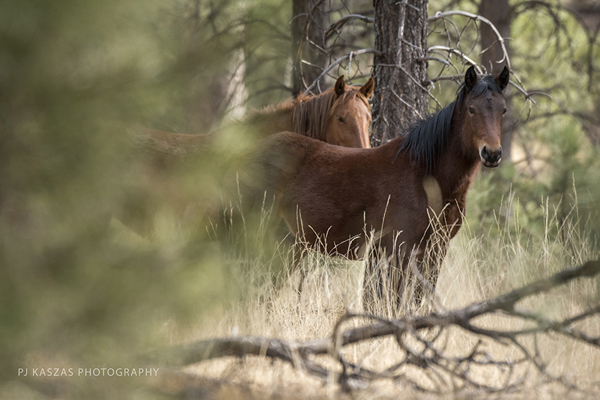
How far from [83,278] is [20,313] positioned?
7.8 inches

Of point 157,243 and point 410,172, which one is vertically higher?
point 410,172

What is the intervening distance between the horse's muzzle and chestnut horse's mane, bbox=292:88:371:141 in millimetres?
1959

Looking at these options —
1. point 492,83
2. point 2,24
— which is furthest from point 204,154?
point 492,83

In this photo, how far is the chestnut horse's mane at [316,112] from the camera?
5.74 meters

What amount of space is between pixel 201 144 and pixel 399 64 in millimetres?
4093

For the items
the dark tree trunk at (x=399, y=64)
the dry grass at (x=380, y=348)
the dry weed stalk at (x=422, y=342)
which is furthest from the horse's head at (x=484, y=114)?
the dry weed stalk at (x=422, y=342)

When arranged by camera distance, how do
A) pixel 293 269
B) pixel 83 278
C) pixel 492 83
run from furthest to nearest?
1. pixel 293 269
2. pixel 492 83
3. pixel 83 278

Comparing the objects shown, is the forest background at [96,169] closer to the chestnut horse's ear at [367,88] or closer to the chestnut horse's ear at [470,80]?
the chestnut horse's ear at [470,80]

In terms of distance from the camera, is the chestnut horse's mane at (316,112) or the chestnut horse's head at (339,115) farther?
the chestnut horse's mane at (316,112)

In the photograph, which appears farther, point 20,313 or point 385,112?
point 385,112

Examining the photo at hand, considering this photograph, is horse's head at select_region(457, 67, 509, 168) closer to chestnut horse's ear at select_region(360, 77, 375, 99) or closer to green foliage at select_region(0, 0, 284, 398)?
chestnut horse's ear at select_region(360, 77, 375, 99)

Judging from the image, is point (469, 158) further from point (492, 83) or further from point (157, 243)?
point (157, 243)

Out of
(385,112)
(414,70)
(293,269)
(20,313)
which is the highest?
(414,70)

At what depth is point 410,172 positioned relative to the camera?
4.46 metres
